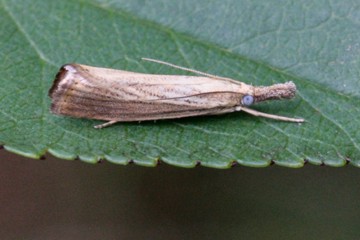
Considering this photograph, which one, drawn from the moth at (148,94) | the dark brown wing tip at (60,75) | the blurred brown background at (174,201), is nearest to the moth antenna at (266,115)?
the moth at (148,94)

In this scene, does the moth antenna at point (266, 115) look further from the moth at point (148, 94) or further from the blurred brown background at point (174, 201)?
the blurred brown background at point (174, 201)

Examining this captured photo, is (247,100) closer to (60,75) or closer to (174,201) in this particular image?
(60,75)

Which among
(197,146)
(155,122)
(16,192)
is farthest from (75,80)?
(16,192)

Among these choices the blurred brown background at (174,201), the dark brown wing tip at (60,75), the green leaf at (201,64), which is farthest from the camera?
the blurred brown background at (174,201)

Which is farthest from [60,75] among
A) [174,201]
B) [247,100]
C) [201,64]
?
[174,201]

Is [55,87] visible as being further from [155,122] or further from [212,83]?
[212,83]

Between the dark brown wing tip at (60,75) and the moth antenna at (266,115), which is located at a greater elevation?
the moth antenna at (266,115)

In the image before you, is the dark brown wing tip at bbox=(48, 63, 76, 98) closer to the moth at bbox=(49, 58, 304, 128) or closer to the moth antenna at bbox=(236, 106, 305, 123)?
the moth at bbox=(49, 58, 304, 128)

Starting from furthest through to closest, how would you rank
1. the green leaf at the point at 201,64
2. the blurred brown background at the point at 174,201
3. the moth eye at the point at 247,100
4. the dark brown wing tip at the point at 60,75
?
the blurred brown background at the point at 174,201 < the moth eye at the point at 247,100 < the dark brown wing tip at the point at 60,75 < the green leaf at the point at 201,64
